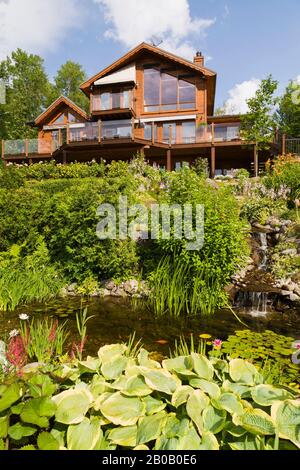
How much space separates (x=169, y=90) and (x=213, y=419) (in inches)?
1023

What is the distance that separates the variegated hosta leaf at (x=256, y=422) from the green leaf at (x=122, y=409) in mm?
549

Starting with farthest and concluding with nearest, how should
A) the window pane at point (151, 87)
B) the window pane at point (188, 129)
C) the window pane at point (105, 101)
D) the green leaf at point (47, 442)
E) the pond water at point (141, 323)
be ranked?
the window pane at point (105, 101), the window pane at point (151, 87), the window pane at point (188, 129), the pond water at point (141, 323), the green leaf at point (47, 442)

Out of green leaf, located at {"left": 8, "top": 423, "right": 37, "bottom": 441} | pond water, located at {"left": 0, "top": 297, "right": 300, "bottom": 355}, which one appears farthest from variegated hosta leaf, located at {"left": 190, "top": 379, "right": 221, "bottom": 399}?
pond water, located at {"left": 0, "top": 297, "right": 300, "bottom": 355}

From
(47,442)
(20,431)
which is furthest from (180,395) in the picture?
(20,431)

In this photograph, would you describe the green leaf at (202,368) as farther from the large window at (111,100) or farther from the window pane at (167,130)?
the large window at (111,100)

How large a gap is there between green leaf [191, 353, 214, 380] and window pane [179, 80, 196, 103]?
24.8 m

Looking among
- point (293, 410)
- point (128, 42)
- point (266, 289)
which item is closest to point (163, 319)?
point (266, 289)

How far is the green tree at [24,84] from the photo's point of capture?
45562 millimetres

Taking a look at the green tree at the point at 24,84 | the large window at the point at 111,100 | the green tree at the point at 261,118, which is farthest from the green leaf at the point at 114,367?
the green tree at the point at 24,84

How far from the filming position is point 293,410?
5.77ft

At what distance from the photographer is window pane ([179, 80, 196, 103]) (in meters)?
24.3

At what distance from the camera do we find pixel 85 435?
173 centimetres
